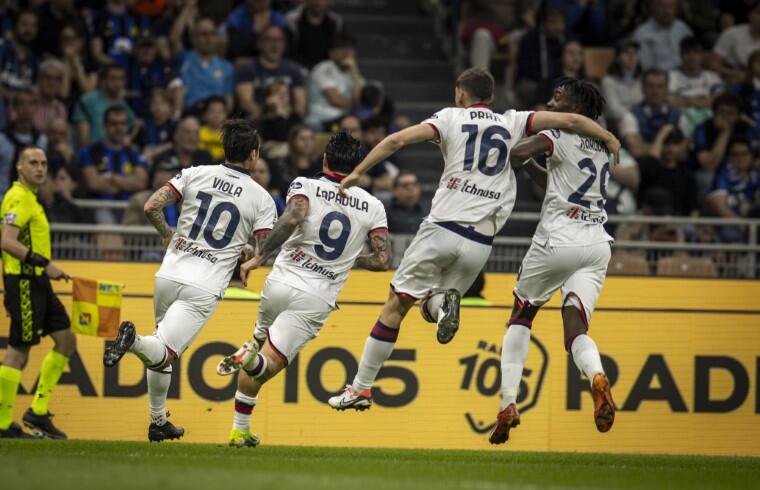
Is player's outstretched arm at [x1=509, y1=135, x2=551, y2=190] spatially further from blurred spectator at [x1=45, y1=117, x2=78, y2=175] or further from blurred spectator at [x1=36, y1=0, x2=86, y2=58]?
blurred spectator at [x1=36, y1=0, x2=86, y2=58]

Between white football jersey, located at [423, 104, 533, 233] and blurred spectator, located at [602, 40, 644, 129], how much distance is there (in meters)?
7.69

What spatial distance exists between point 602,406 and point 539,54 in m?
8.90

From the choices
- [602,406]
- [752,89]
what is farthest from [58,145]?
[752,89]

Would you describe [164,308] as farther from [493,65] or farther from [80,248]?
[493,65]

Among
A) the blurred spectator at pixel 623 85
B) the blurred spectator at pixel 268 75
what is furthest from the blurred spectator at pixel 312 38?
the blurred spectator at pixel 623 85

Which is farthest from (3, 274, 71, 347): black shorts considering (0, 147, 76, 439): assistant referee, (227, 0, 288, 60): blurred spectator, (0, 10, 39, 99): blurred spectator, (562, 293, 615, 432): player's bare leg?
(227, 0, 288, 60): blurred spectator

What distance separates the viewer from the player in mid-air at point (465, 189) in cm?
1043

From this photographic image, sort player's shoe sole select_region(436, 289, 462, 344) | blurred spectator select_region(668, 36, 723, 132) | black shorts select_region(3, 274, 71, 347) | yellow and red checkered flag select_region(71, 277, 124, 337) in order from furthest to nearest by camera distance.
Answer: blurred spectator select_region(668, 36, 723, 132) → yellow and red checkered flag select_region(71, 277, 124, 337) → black shorts select_region(3, 274, 71, 347) → player's shoe sole select_region(436, 289, 462, 344)

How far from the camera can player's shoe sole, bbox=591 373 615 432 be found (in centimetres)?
994

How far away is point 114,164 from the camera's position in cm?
1572

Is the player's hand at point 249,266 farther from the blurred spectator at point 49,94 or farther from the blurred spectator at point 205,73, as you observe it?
the blurred spectator at point 205,73

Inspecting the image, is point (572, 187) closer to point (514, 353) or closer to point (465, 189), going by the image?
point (465, 189)

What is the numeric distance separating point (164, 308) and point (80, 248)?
3101 millimetres

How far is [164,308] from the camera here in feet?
36.1
